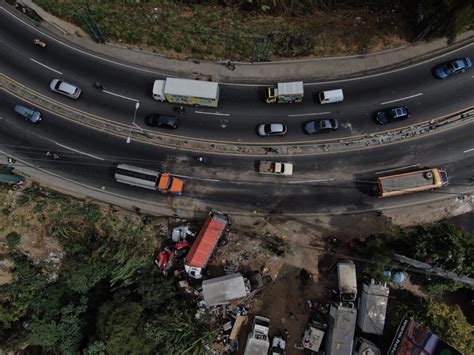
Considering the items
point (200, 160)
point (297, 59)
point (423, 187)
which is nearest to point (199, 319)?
point (200, 160)

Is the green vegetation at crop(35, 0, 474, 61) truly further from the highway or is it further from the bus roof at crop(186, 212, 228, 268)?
the bus roof at crop(186, 212, 228, 268)

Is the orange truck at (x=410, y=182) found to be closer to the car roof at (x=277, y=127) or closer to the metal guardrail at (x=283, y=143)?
the metal guardrail at (x=283, y=143)

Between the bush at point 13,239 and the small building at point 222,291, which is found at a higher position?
the bush at point 13,239

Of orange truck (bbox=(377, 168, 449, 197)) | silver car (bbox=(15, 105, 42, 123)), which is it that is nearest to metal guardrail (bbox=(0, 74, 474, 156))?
silver car (bbox=(15, 105, 42, 123))

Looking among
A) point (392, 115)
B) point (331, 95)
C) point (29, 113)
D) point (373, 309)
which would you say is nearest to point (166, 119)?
point (29, 113)

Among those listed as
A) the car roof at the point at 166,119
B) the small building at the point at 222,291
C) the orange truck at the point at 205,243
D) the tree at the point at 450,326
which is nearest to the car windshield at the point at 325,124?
the orange truck at the point at 205,243

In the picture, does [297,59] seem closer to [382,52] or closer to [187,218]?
[382,52]

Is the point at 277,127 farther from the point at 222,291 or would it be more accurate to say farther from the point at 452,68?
the point at 452,68
